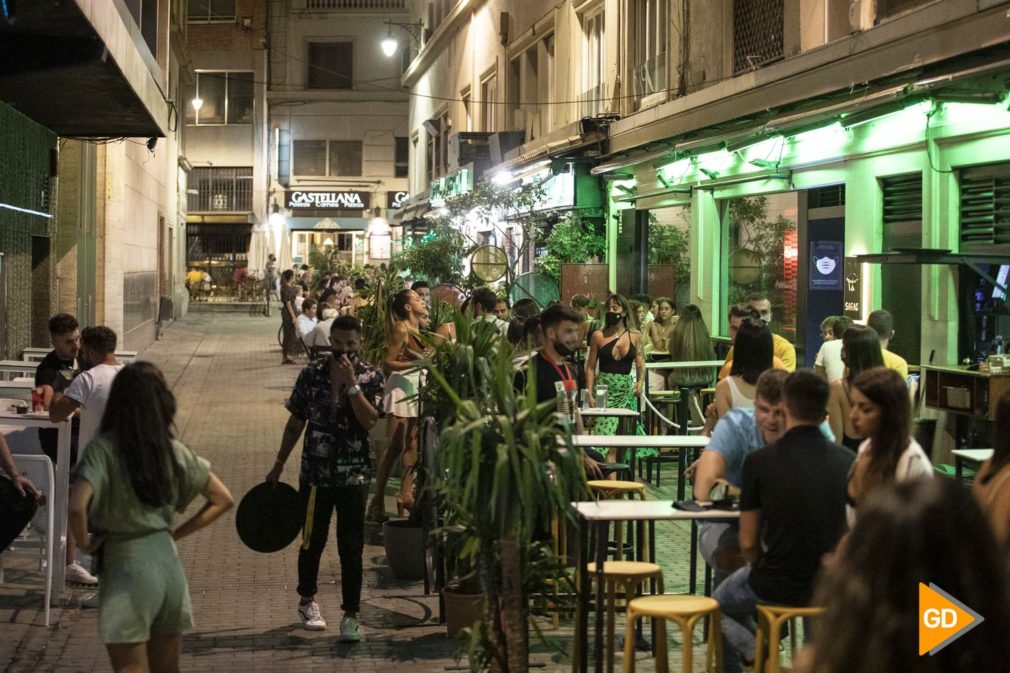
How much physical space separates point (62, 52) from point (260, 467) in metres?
4.72

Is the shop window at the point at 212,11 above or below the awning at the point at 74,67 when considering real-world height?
above

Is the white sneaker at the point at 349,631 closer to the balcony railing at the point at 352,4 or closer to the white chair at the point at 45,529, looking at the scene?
the white chair at the point at 45,529

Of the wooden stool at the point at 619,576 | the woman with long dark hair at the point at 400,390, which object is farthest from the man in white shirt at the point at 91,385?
the wooden stool at the point at 619,576

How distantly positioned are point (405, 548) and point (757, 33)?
9.69 metres

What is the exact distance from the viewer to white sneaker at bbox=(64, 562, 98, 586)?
8914 millimetres

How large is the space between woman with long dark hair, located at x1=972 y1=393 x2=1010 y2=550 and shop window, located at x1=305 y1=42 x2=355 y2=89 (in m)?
56.0

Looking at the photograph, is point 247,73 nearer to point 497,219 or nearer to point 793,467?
point 497,219

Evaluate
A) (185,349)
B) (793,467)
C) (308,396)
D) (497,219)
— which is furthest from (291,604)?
(185,349)

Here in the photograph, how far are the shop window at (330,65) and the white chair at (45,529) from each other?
51.8 metres

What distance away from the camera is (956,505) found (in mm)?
2182

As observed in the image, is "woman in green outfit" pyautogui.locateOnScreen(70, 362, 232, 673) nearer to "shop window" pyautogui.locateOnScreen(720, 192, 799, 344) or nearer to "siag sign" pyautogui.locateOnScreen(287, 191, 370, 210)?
"shop window" pyautogui.locateOnScreen(720, 192, 799, 344)

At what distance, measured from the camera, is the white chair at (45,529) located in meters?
7.91

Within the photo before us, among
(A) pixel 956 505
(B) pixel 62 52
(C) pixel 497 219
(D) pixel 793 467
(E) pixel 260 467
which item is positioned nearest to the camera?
(A) pixel 956 505

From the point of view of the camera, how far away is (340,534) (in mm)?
7762
